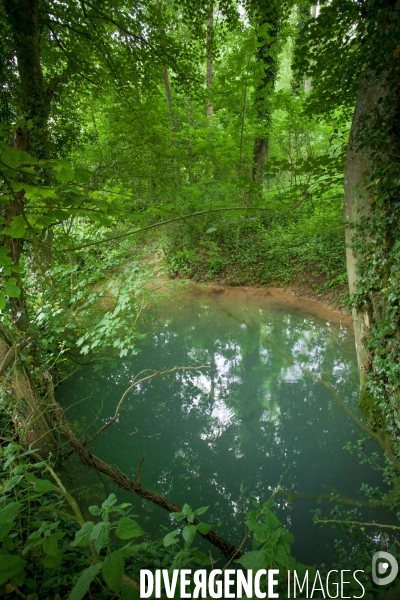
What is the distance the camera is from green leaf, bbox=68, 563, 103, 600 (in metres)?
0.96

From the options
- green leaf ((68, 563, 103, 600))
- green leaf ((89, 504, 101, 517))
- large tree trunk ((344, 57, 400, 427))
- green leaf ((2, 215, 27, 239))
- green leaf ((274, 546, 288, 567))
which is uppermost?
large tree trunk ((344, 57, 400, 427))

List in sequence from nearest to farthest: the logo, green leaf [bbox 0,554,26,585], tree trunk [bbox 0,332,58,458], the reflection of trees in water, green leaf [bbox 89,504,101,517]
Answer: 1. green leaf [bbox 0,554,26,585]
2. green leaf [bbox 89,504,101,517]
3. the logo
4. tree trunk [bbox 0,332,58,458]
5. the reflection of trees in water

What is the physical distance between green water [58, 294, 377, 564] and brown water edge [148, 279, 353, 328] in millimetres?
402

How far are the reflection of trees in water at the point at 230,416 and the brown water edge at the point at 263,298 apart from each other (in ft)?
1.73

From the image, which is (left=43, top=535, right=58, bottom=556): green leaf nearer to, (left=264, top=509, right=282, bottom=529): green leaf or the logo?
(left=264, top=509, right=282, bottom=529): green leaf

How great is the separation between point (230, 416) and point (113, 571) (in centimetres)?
307

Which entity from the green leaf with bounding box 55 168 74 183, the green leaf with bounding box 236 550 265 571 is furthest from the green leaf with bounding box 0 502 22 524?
the green leaf with bounding box 55 168 74 183

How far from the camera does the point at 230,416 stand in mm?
3922

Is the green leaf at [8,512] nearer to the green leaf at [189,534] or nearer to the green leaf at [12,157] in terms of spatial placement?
the green leaf at [189,534]

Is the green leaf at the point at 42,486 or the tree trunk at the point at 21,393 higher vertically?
the tree trunk at the point at 21,393

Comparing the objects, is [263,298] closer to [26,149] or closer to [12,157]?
[26,149]

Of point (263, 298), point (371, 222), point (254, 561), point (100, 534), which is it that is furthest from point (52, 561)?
point (263, 298)

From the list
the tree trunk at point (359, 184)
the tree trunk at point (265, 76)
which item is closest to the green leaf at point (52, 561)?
the tree trunk at point (359, 184)

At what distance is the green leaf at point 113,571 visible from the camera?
969mm
